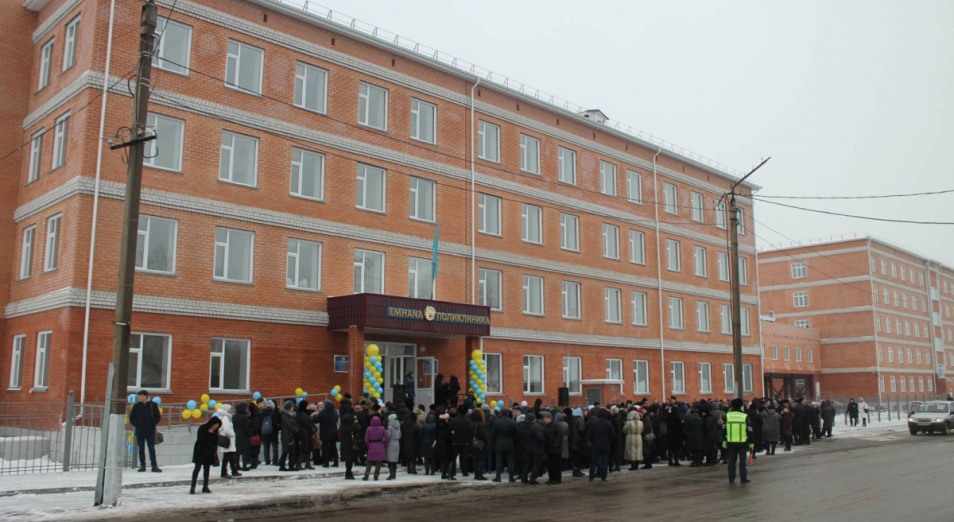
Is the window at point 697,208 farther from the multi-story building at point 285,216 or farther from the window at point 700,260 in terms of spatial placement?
the multi-story building at point 285,216

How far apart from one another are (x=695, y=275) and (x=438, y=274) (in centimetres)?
1935

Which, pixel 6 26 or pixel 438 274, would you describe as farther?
pixel 438 274

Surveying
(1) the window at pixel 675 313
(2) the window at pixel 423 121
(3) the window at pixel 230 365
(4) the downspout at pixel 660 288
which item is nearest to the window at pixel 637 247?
(4) the downspout at pixel 660 288

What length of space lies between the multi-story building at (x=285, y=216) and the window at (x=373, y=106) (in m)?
0.07

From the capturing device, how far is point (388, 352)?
28625 millimetres

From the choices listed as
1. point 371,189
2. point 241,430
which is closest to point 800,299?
point 371,189

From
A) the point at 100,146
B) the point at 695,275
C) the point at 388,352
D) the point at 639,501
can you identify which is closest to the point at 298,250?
the point at 388,352

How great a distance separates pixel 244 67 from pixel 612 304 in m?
20.6

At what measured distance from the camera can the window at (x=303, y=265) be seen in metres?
26.6

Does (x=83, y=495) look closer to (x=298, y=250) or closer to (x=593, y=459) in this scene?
(x=593, y=459)

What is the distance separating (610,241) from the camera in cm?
3953

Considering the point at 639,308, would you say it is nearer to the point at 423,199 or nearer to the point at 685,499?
the point at 423,199

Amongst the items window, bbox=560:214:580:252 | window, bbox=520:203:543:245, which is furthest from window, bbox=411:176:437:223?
window, bbox=560:214:580:252

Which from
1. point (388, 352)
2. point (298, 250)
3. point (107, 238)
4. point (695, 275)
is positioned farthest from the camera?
point (695, 275)
